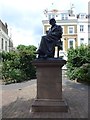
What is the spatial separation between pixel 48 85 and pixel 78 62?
1191 cm

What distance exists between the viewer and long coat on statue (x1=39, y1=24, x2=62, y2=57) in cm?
905

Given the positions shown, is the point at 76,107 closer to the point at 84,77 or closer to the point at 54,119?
the point at 54,119

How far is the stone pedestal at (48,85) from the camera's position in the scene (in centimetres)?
874

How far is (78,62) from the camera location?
2050 cm


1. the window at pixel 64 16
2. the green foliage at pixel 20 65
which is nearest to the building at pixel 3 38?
the window at pixel 64 16

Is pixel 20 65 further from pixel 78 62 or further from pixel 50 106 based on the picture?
pixel 50 106

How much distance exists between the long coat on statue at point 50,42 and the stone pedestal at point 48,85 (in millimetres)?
380

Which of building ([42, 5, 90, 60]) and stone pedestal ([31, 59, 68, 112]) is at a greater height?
building ([42, 5, 90, 60])

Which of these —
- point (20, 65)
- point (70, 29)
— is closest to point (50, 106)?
point (20, 65)

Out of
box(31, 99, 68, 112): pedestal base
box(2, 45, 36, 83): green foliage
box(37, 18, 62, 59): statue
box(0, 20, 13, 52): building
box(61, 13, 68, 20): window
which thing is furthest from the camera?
box(61, 13, 68, 20): window

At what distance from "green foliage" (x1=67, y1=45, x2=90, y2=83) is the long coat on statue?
9.59 metres

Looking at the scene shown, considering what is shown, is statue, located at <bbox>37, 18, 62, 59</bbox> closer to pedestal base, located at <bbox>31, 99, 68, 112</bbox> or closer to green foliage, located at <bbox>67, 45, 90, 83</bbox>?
pedestal base, located at <bbox>31, 99, 68, 112</bbox>

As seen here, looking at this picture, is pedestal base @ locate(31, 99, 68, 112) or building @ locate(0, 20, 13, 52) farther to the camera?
building @ locate(0, 20, 13, 52)

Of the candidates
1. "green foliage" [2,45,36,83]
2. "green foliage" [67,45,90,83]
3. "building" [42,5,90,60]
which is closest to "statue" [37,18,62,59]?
"green foliage" [67,45,90,83]
